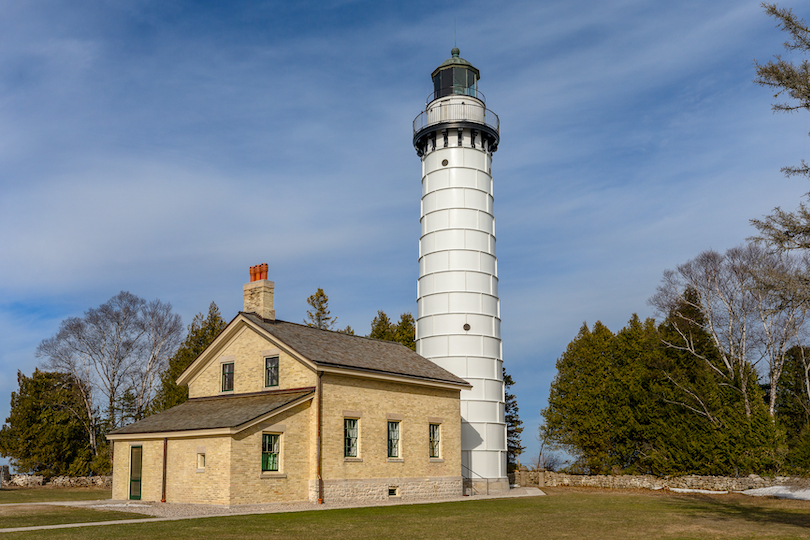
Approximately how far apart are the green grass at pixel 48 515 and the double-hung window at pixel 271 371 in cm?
661

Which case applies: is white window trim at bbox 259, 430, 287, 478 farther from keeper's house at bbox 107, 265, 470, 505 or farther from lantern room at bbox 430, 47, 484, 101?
lantern room at bbox 430, 47, 484, 101

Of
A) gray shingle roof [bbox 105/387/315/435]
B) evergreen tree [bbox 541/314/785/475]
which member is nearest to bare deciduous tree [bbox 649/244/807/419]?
evergreen tree [bbox 541/314/785/475]

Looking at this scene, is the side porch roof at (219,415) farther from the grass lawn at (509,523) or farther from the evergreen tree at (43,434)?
the evergreen tree at (43,434)

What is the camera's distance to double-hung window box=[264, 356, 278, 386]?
22.8 m

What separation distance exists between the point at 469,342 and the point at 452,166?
817cm

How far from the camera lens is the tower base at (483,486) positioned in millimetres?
29062

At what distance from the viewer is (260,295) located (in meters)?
24.4

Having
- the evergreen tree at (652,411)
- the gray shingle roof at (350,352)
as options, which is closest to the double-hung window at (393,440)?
the gray shingle roof at (350,352)

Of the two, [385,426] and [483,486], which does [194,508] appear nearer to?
[385,426]

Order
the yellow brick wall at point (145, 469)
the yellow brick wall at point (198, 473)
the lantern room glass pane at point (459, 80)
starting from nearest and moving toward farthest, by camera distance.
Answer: the yellow brick wall at point (198, 473)
the yellow brick wall at point (145, 469)
the lantern room glass pane at point (459, 80)

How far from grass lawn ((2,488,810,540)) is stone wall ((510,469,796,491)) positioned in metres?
4.90

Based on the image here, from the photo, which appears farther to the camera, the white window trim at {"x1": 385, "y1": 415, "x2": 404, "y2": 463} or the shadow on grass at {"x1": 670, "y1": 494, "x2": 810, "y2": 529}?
the white window trim at {"x1": 385, "y1": 415, "x2": 404, "y2": 463}

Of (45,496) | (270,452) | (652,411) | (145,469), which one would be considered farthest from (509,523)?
(652,411)

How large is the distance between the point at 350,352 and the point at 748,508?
13366mm
